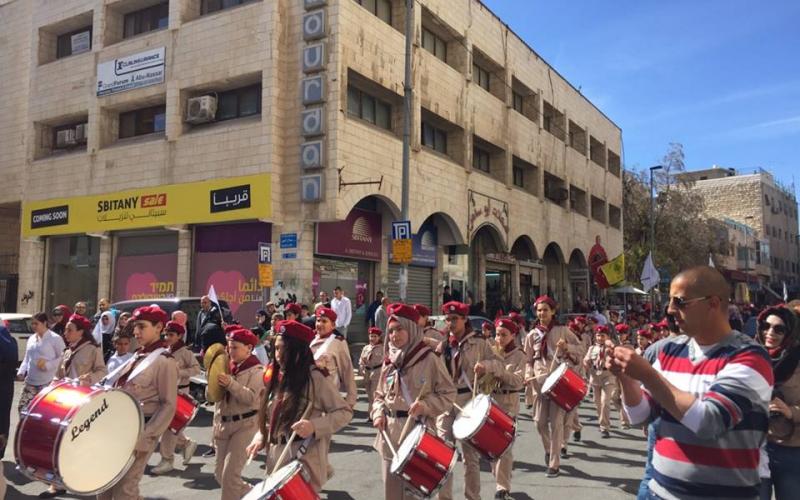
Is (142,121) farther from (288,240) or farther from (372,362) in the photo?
(372,362)

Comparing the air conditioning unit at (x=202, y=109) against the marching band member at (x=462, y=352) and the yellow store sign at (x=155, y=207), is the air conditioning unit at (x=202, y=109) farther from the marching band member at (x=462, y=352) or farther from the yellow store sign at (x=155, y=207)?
→ the marching band member at (x=462, y=352)

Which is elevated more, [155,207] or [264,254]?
[155,207]

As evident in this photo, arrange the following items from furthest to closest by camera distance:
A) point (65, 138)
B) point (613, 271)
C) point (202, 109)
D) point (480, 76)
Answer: point (480, 76)
point (613, 271)
point (65, 138)
point (202, 109)

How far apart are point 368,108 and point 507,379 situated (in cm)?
1468

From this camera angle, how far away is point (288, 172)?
18.5m

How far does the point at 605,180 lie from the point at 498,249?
677 inches

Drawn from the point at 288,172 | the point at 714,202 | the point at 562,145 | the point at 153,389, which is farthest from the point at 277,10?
the point at 714,202

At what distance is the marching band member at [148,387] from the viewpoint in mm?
4738

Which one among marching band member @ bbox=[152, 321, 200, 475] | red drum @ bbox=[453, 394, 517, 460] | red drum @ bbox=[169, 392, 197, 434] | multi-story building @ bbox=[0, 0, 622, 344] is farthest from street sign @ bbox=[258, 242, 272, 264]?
red drum @ bbox=[453, 394, 517, 460]

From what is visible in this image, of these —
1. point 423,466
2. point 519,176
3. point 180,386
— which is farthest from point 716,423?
point 519,176

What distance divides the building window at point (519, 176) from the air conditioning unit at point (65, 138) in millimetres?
18706

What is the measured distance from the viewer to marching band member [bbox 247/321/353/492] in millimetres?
4293

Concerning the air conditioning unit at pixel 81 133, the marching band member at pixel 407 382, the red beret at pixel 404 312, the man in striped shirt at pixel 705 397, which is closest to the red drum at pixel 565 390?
the marching band member at pixel 407 382

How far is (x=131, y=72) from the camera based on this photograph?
71.0 feet
